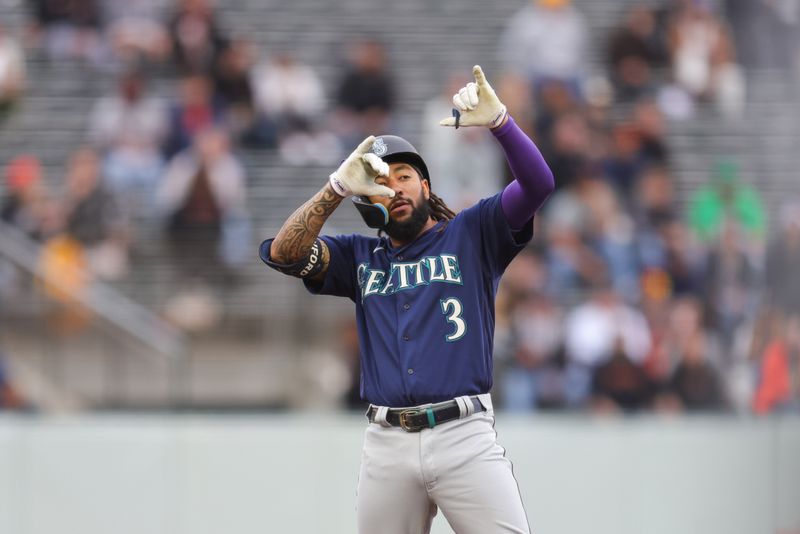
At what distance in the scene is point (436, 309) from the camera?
17.3ft

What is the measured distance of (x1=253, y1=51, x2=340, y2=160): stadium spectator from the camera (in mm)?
12164

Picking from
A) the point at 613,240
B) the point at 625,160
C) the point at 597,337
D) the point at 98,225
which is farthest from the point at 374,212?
the point at 625,160

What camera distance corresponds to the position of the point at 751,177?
12289 millimetres

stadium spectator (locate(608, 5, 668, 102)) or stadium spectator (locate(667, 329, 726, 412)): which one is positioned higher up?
stadium spectator (locate(608, 5, 668, 102))

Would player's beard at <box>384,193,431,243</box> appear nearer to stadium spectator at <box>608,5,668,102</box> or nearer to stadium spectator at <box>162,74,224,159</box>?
stadium spectator at <box>162,74,224,159</box>

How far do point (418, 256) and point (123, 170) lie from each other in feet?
21.1

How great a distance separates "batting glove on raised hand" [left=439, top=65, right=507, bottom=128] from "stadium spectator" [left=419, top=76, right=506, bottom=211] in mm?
5731

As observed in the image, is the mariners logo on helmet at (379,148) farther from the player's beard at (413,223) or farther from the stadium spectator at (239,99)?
the stadium spectator at (239,99)

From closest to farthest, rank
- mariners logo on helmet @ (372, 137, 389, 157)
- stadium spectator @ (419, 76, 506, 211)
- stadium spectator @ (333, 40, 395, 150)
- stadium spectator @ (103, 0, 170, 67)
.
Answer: mariners logo on helmet @ (372, 137, 389, 157) → stadium spectator @ (419, 76, 506, 211) → stadium spectator @ (333, 40, 395, 150) → stadium spectator @ (103, 0, 170, 67)

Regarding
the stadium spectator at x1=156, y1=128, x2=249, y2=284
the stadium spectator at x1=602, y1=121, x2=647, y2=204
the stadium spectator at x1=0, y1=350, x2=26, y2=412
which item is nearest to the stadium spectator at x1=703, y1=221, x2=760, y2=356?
the stadium spectator at x1=602, y1=121, x2=647, y2=204

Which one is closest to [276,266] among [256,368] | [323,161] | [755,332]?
[256,368]

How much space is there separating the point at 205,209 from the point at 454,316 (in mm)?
5829

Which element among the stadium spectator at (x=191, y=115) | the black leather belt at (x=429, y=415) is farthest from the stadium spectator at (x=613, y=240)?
the black leather belt at (x=429, y=415)

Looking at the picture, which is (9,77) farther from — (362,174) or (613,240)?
(362,174)
